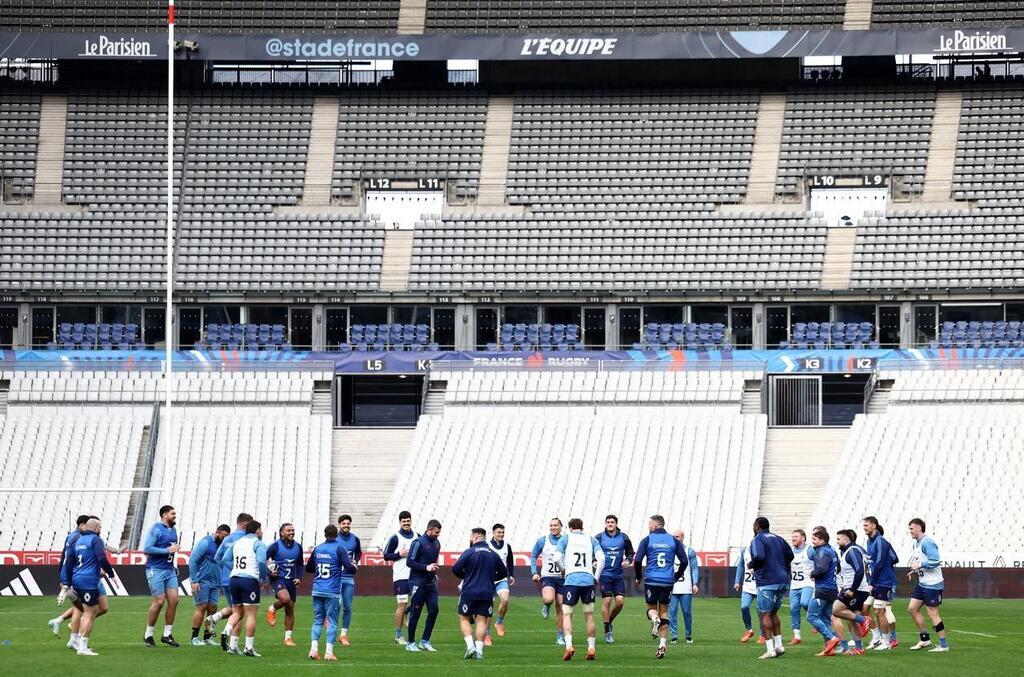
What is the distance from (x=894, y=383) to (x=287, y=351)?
58.1 feet

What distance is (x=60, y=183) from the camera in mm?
51500

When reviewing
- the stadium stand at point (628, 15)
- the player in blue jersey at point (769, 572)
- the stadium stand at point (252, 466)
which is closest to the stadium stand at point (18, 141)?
the stadium stand at point (252, 466)

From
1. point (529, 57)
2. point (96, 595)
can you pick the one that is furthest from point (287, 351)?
Answer: point (96, 595)

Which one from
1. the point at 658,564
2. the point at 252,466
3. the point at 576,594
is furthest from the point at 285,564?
the point at 252,466

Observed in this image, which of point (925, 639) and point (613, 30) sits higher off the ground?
point (613, 30)

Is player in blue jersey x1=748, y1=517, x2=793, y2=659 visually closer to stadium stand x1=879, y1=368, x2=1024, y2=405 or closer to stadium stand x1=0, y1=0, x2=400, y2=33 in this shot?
stadium stand x1=879, y1=368, x2=1024, y2=405

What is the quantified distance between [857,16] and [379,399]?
67.0 feet

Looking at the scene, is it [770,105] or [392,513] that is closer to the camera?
[392,513]

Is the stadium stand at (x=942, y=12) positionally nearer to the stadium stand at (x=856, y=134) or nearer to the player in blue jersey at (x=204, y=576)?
the stadium stand at (x=856, y=134)

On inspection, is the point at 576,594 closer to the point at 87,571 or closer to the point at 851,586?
the point at 851,586

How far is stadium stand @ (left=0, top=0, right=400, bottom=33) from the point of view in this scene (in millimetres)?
52625

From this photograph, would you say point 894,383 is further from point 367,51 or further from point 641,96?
point 367,51

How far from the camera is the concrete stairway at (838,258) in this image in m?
48.6

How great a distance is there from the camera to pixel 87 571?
2239 cm
